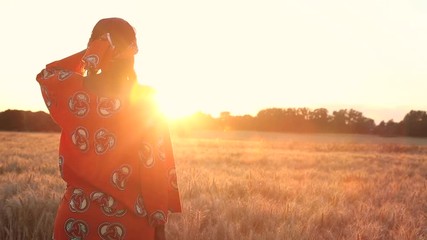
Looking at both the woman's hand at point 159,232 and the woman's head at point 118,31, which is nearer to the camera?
the woman's head at point 118,31

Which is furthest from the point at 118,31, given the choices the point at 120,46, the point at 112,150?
the point at 112,150

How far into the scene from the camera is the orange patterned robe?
2.72m

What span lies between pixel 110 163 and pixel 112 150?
0.08 metres

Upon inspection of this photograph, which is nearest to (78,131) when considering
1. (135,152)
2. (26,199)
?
(135,152)

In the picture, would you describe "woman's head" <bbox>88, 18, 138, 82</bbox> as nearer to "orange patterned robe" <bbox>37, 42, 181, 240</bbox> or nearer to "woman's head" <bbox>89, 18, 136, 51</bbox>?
"woman's head" <bbox>89, 18, 136, 51</bbox>

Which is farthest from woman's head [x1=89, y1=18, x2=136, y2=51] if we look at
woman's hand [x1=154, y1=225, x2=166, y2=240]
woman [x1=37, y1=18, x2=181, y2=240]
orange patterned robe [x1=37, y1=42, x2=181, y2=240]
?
woman's hand [x1=154, y1=225, x2=166, y2=240]

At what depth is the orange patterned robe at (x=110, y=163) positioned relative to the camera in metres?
2.72

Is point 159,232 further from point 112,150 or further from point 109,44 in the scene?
point 109,44

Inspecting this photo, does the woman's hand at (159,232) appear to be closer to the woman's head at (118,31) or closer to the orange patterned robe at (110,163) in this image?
the orange patterned robe at (110,163)

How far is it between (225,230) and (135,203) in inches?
87.4

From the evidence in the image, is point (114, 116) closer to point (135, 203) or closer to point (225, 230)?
point (135, 203)

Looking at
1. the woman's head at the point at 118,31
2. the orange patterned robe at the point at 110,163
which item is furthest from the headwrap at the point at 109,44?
the orange patterned robe at the point at 110,163

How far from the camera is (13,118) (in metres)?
64.5

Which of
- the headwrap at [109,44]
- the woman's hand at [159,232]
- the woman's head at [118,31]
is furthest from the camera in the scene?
the woman's hand at [159,232]
